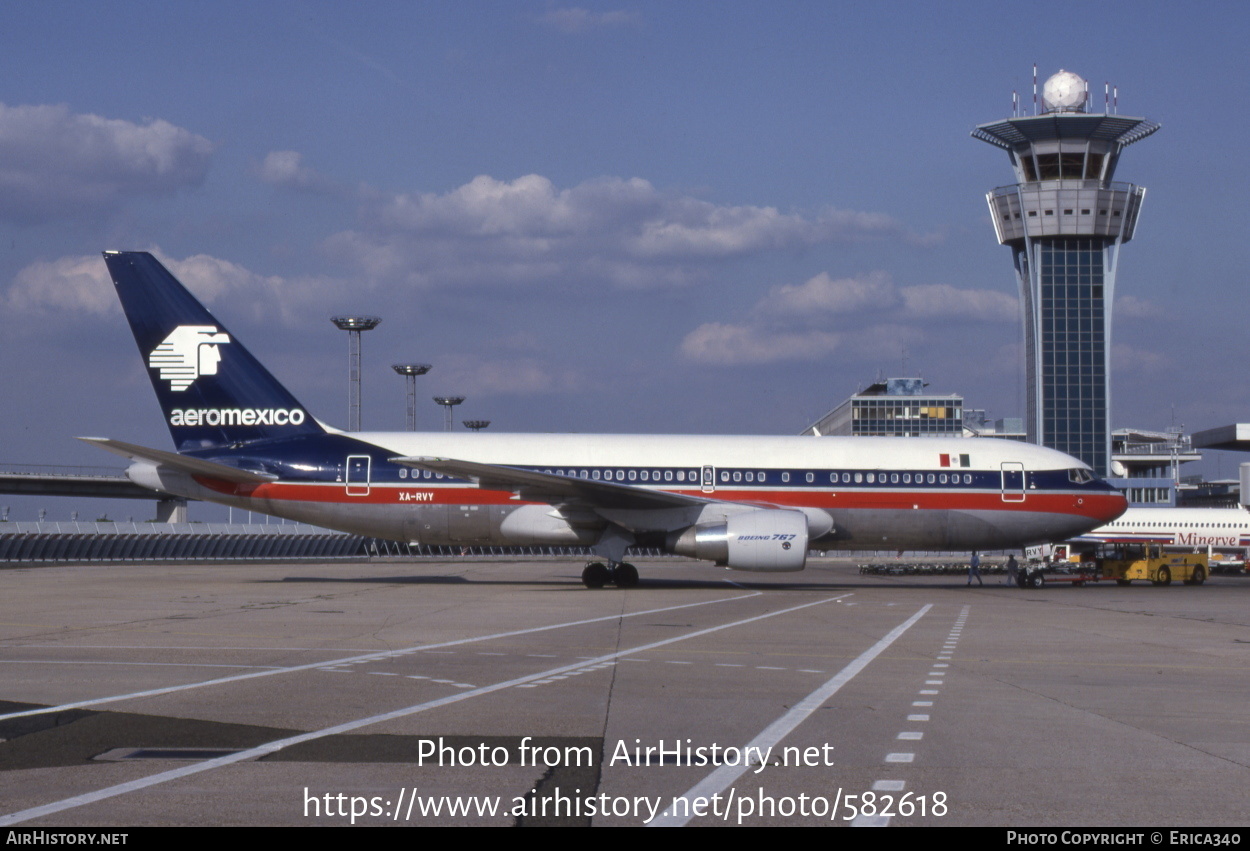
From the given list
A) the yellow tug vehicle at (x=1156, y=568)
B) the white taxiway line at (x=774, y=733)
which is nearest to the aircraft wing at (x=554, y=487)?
the white taxiway line at (x=774, y=733)

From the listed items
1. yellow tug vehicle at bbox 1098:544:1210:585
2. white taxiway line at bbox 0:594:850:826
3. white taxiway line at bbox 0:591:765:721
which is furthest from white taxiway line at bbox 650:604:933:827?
yellow tug vehicle at bbox 1098:544:1210:585

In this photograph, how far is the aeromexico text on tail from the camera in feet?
102

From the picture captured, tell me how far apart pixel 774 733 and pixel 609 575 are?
23.0 metres

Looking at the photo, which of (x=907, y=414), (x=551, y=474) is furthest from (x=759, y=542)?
(x=907, y=414)

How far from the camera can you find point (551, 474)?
99.0 ft

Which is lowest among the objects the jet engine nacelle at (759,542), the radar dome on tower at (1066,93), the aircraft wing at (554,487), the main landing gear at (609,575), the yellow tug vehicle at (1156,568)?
the yellow tug vehicle at (1156,568)

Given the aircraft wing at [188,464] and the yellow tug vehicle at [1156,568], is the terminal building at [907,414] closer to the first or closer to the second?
the yellow tug vehicle at [1156,568]

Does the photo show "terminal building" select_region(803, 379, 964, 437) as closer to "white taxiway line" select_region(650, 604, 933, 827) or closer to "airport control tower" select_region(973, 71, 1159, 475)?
"airport control tower" select_region(973, 71, 1159, 475)

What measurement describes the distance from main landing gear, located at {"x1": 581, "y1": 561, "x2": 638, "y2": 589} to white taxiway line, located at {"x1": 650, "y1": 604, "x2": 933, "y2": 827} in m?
16.4

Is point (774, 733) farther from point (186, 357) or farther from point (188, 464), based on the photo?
point (186, 357)

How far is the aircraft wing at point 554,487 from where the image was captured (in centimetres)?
2825

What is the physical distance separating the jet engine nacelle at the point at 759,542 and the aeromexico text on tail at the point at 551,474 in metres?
0.50
